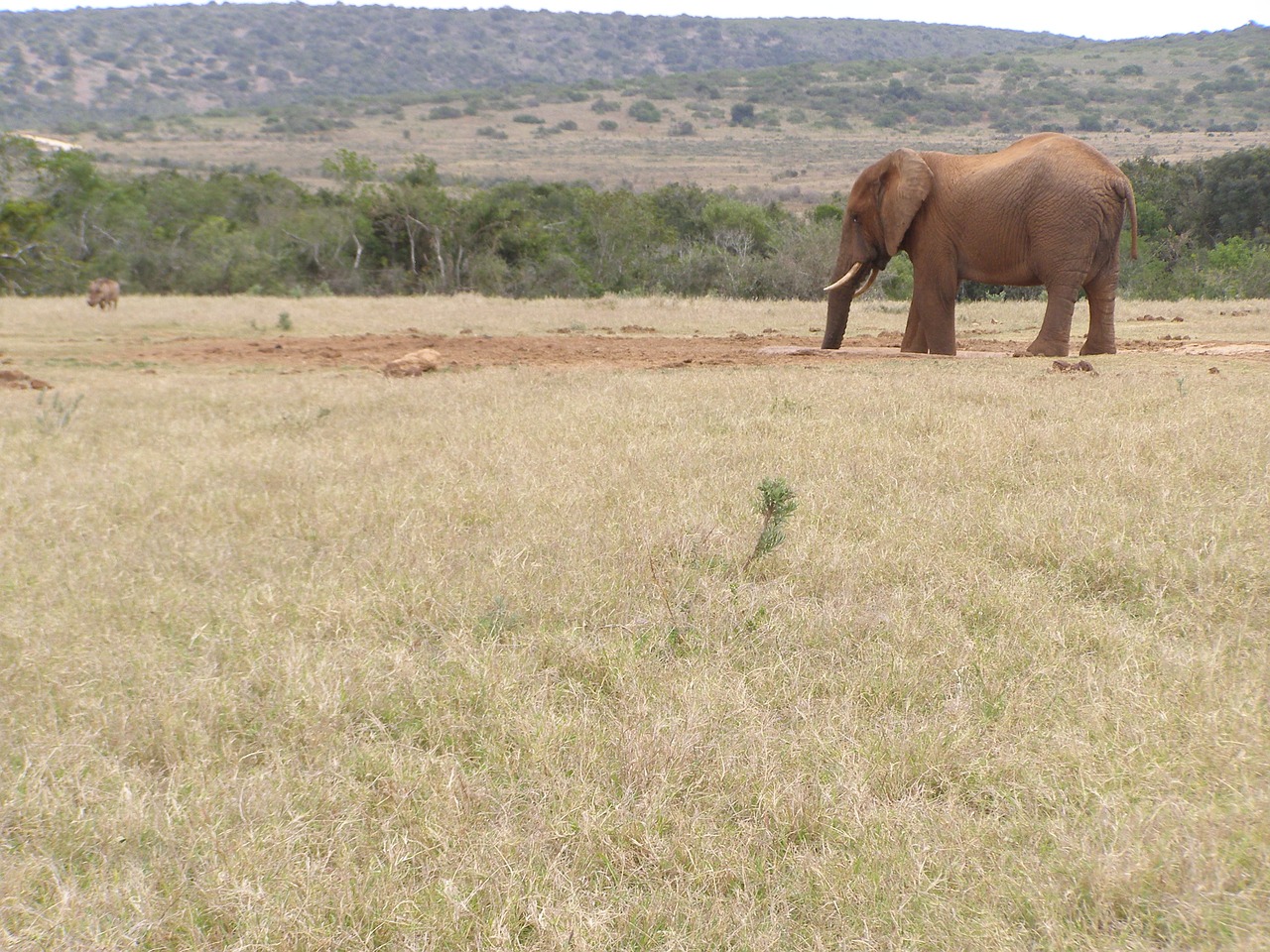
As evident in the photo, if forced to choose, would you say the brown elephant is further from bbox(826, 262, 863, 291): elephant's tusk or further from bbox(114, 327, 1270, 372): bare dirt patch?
bbox(114, 327, 1270, 372): bare dirt patch

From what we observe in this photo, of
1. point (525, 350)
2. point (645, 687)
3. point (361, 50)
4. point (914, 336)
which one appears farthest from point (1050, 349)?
point (361, 50)

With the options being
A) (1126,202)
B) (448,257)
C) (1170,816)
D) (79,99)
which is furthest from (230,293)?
(79,99)

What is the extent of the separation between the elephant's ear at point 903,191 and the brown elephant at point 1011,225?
11 mm

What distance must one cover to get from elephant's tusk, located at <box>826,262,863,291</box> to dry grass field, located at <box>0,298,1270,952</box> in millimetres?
5666

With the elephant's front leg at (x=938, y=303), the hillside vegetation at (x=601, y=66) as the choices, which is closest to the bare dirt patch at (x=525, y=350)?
the elephant's front leg at (x=938, y=303)

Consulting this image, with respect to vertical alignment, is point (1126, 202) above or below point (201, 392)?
above

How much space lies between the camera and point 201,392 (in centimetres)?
969

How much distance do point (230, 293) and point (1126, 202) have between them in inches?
693

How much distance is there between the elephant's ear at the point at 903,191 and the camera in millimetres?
11945

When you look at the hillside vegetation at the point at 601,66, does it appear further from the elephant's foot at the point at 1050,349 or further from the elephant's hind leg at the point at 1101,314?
the elephant's foot at the point at 1050,349

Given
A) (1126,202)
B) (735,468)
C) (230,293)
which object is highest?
(1126,202)

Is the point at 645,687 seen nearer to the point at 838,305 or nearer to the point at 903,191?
the point at 903,191

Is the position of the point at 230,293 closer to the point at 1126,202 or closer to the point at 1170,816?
the point at 1126,202

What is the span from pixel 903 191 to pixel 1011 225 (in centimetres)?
119
